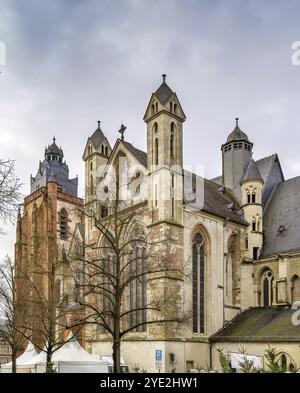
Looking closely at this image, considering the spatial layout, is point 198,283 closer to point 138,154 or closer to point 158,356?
point 158,356

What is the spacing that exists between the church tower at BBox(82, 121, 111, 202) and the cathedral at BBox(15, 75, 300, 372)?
0.29ft

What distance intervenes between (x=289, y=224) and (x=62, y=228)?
1144 inches

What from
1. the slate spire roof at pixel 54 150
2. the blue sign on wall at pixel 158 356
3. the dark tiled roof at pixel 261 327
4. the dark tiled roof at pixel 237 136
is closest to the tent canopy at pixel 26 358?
the blue sign on wall at pixel 158 356

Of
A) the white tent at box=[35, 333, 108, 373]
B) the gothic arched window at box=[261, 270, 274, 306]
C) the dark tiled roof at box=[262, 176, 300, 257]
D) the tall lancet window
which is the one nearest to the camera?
the white tent at box=[35, 333, 108, 373]

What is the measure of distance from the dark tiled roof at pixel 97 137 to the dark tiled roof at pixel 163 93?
28.9 ft

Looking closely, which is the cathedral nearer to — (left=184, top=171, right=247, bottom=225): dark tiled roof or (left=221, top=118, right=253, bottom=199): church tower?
(left=184, top=171, right=247, bottom=225): dark tiled roof

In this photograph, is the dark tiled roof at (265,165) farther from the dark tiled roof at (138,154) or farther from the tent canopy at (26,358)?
the tent canopy at (26,358)

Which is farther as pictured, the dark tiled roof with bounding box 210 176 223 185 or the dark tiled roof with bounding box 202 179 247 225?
the dark tiled roof with bounding box 210 176 223 185

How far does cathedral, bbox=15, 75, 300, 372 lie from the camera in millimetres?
31219

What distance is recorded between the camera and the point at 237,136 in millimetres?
45844

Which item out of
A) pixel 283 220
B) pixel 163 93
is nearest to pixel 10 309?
pixel 163 93

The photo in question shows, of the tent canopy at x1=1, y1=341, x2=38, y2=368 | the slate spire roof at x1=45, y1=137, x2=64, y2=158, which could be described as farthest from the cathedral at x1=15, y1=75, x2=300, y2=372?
the slate spire roof at x1=45, y1=137, x2=64, y2=158
